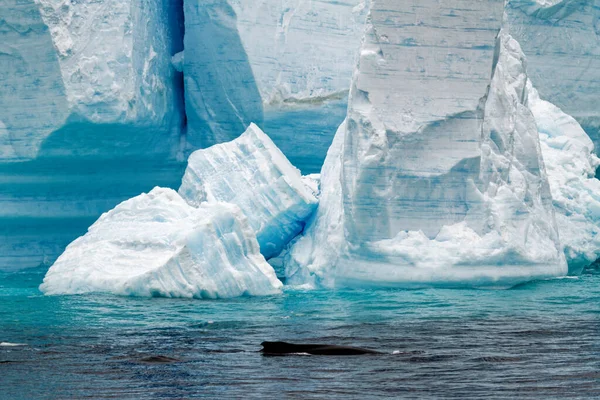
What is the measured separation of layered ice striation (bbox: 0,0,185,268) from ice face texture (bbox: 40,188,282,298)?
161cm

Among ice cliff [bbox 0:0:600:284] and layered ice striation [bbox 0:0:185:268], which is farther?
layered ice striation [bbox 0:0:185:268]

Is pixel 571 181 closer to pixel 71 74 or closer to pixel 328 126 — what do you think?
pixel 328 126

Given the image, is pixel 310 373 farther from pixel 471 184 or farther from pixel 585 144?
pixel 585 144

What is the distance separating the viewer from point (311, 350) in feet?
23.7

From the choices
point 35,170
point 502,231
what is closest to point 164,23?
point 35,170

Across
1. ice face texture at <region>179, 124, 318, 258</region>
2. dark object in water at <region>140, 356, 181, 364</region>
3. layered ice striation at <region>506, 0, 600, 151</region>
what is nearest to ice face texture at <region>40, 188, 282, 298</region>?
ice face texture at <region>179, 124, 318, 258</region>

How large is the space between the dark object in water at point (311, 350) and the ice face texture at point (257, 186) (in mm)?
3987

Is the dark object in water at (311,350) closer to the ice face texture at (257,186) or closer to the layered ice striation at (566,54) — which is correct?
the ice face texture at (257,186)

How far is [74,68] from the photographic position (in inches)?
486

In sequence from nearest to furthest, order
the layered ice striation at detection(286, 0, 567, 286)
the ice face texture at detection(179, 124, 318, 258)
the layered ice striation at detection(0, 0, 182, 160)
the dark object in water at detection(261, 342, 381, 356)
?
the dark object in water at detection(261, 342, 381, 356)
the layered ice striation at detection(286, 0, 567, 286)
the ice face texture at detection(179, 124, 318, 258)
the layered ice striation at detection(0, 0, 182, 160)

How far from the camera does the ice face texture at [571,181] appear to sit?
12.1 m

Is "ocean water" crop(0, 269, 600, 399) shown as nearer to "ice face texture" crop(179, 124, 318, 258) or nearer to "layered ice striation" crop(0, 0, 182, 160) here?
"ice face texture" crop(179, 124, 318, 258)

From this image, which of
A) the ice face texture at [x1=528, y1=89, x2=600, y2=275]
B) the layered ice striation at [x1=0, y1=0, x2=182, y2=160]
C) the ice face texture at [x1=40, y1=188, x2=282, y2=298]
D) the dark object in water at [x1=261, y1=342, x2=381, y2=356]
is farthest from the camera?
the layered ice striation at [x1=0, y1=0, x2=182, y2=160]

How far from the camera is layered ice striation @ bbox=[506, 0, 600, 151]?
572 inches
